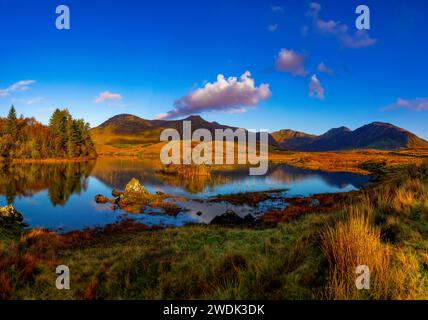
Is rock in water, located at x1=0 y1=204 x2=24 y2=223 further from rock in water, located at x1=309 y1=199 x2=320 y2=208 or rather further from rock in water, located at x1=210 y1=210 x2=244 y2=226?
rock in water, located at x1=309 y1=199 x2=320 y2=208

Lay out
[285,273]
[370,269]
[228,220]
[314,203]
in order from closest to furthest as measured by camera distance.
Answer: [370,269], [285,273], [228,220], [314,203]

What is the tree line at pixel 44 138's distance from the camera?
8988 centimetres

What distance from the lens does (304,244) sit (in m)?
7.64

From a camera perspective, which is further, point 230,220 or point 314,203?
point 314,203

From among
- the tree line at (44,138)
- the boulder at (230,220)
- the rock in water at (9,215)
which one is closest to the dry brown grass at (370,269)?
the boulder at (230,220)

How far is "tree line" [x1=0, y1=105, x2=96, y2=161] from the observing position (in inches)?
3538


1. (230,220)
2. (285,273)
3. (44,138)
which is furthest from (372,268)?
(44,138)

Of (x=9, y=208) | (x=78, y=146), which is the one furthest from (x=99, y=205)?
(x=78, y=146)

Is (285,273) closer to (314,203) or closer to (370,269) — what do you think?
(370,269)

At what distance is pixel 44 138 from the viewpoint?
9800cm

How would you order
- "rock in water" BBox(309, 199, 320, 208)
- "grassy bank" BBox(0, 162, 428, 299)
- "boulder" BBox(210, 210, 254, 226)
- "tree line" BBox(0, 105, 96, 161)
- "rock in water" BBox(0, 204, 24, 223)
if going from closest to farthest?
"grassy bank" BBox(0, 162, 428, 299), "rock in water" BBox(0, 204, 24, 223), "boulder" BBox(210, 210, 254, 226), "rock in water" BBox(309, 199, 320, 208), "tree line" BBox(0, 105, 96, 161)

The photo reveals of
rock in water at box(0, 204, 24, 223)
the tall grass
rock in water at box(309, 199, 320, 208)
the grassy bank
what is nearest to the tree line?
rock in water at box(0, 204, 24, 223)

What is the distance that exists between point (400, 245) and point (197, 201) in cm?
2801

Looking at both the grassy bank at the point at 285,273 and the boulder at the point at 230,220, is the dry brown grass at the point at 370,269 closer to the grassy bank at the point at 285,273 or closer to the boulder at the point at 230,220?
the grassy bank at the point at 285,273
